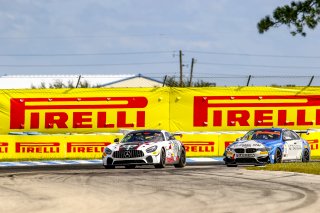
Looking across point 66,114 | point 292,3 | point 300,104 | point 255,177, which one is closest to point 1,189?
point 255,177

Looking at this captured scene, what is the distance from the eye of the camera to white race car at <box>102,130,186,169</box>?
21938 millimetres

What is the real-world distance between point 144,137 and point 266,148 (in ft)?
11.6

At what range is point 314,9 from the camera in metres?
27.0

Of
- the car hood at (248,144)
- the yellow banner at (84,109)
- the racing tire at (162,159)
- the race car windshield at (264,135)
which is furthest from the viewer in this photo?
the yellow banner at (84,109)

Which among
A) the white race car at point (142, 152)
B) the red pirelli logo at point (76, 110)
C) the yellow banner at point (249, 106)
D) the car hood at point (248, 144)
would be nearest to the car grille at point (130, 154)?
the white race car at point (142, 152)

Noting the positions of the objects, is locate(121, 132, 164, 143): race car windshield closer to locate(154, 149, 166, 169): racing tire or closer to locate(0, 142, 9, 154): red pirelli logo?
locate(154, 149, 166, 169): racing tire

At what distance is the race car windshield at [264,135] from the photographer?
2417 cm

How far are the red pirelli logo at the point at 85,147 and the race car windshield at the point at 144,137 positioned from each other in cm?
660

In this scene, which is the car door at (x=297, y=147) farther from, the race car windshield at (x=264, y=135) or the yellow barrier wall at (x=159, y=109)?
the yellow barrier wall at (x=159, y=109)

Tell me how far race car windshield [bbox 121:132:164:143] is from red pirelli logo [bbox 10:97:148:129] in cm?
814

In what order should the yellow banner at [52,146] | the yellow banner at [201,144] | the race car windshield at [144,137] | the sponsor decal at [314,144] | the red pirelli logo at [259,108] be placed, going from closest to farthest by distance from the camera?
the race car windshield at [144,137]
the yellow banner at [52,146]
the yellow banner at [201,144]
the sponsor decal at [314,144]
the red pirelli logo at [259,108]

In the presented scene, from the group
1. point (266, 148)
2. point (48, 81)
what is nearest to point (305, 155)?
point (266, 148)

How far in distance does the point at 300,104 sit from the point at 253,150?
9.62 m

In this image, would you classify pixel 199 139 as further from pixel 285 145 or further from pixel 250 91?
pixel 285 145
